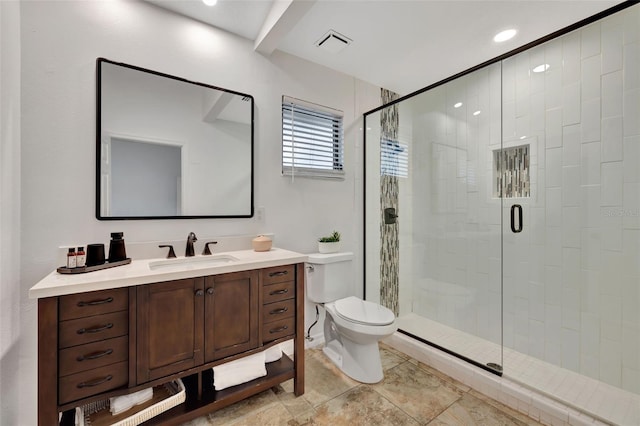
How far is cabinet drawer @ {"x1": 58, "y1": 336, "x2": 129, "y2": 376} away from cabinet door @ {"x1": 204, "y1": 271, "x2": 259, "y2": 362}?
357 mm

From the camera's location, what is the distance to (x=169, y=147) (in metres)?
1.78

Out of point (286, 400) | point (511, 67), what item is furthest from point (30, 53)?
point (511, 67)

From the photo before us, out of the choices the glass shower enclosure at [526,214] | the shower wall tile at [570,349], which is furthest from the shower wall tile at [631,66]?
the shower wall tile at [570,349]

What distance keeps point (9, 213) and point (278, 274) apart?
1.34 meters

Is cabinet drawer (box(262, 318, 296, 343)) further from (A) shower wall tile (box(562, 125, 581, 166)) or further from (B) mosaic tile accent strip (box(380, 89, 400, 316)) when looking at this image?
(A) shower wall tile (box(562, 125, 581, 166))

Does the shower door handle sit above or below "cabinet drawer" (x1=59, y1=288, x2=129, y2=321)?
above

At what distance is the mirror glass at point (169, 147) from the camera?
1606 mm

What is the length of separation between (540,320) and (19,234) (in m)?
3.39

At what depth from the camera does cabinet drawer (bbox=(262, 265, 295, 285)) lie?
5.34ft

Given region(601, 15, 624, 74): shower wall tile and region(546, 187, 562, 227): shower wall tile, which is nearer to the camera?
region(601, 15, 624, 74): shower wall tile

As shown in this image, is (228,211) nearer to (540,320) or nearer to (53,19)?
(53,19)

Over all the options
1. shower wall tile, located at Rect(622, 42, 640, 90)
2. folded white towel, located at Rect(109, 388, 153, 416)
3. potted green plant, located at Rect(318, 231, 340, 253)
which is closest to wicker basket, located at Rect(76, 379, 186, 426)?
folded white towel, located at Rect(109, 388, 153, 416)

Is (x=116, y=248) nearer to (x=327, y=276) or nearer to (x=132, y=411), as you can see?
(x=132, y=411)

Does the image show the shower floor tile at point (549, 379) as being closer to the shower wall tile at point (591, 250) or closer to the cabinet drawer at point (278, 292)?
the shower wall tile at point (591, 250)
